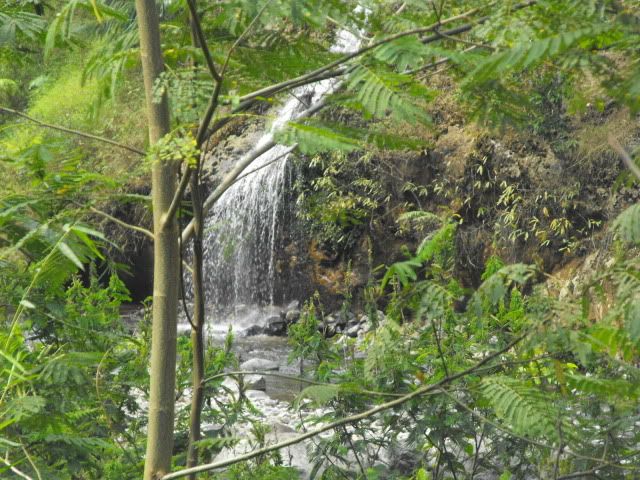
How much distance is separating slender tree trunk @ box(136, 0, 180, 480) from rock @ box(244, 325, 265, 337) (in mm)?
9586

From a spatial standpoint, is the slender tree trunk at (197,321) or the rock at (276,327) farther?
the rock at (276,327)

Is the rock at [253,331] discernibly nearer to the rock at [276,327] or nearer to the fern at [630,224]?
the rock at [276,327]

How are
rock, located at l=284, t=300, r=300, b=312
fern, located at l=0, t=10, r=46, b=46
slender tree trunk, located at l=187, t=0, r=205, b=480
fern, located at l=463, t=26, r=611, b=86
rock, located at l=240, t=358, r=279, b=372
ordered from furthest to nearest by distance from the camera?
rock, located at l=284, t=300, r=300, b=312 < rock, located at l=240, t=358, r=279, b=372 < fern, located at l=0, t=10, r=46, b=46 < slender tree trunk, located at l=187, t=0, r=205, b=480 < fern, located at l=463, t=26, r=611, b=86

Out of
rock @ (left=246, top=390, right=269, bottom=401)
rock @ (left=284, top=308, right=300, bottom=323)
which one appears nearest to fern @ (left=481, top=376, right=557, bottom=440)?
rock @ (left=246, top=390, right=269, bottom=401)

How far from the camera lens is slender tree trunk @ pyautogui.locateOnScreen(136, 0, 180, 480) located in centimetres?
162

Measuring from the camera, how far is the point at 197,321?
1.82m

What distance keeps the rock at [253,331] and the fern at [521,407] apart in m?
9.72

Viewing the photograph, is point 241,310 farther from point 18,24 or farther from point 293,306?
point 18,24

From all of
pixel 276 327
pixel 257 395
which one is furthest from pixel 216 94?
pixel 276 327

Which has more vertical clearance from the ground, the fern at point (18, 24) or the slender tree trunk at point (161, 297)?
the fern at point (18, 24)

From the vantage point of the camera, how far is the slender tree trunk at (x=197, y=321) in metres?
1.72

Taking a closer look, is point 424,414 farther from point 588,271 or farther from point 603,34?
point 588,271

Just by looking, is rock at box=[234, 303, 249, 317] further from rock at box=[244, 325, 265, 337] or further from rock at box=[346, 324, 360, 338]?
rock at box=[346, 324, 360, 338]

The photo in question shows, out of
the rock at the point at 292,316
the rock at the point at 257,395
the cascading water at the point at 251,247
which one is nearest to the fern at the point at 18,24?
the rock at the point at 257,395
